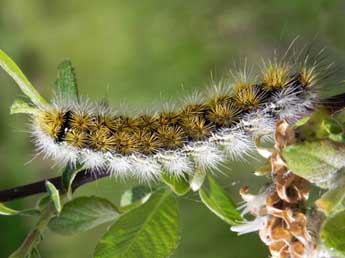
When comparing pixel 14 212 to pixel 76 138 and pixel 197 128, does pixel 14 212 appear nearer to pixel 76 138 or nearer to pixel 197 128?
pixel 76 138

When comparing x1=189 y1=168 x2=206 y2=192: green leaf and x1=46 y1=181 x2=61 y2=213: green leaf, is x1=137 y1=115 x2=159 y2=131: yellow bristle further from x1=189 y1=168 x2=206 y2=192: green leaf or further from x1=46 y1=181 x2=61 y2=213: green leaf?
x1=46 y1=181 x2=61 y2=213: green leaf

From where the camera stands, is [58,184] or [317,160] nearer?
[317,160]

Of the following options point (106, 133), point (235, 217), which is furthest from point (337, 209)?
point (106, 133)

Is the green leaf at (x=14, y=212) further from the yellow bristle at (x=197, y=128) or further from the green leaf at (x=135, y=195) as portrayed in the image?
the yellow bristle at (x=197, y=128)

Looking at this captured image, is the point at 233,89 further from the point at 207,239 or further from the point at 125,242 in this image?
the point at 207,239

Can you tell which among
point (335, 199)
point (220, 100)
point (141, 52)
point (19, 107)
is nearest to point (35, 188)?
point (19, 107)

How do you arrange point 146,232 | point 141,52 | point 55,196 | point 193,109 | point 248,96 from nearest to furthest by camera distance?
1. point 55,196
2. point 146,232
3. point 248,96
4. point 193,109
5. point 141,52
